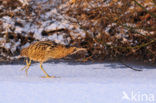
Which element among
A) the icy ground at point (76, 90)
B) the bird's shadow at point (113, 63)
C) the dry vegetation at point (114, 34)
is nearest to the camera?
the icy ground at point (76, 90)

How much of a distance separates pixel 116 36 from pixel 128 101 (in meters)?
4.64

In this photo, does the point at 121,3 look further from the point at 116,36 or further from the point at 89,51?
the point at 89,51

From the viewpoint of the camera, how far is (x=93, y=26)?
32.0 ft

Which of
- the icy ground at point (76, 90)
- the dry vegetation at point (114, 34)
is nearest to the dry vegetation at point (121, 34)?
the dry vegetation at point (114, 34)

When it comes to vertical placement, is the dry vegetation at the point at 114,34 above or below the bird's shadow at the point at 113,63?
above

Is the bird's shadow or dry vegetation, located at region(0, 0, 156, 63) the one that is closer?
the bird's shadow

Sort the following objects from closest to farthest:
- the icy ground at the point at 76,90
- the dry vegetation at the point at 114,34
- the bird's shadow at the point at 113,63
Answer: the icy ground at the point at 76,90, the bird's shadow at the point at 113,63, the dry vegetation at the point at 114,34

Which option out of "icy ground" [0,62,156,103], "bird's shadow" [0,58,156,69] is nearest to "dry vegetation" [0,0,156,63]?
A: "bird's shadow" [0,58,156,69]

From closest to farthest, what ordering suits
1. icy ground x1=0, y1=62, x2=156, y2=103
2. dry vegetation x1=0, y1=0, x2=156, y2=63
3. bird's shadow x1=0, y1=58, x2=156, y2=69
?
icy ground x1=0, y1=62, x2=156, y2=103, bird's shadow x1=0, y1=58, x2=156, y2=69, dry vegetation x1=0, y1=0, x2=156, y2=63

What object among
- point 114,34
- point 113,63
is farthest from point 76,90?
point 114,34

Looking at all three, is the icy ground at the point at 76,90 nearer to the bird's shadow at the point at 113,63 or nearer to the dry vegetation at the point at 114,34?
the bird's shadow at the point at 113,63

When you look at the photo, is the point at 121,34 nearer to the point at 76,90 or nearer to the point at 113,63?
the point at 113,63

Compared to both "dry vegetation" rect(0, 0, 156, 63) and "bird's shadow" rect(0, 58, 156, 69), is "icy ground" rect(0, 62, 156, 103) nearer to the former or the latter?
"bird's shadow" rect(0, 58, 156, 69)

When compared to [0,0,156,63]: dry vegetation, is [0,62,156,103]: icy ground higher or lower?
lower
